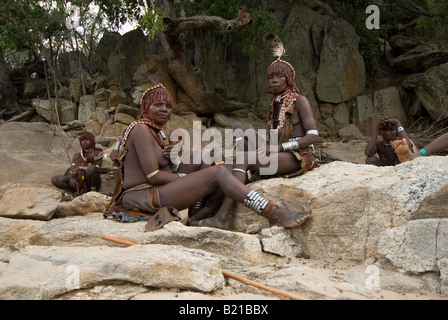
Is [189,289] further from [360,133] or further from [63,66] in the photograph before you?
[63,66]

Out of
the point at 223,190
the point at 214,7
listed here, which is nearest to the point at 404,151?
the point at 223,190

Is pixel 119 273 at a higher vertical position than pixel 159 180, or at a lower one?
lower

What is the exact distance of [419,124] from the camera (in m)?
10.5

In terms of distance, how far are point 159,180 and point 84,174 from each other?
338 centimetres

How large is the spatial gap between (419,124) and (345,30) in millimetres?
3062

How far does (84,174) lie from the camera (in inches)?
263

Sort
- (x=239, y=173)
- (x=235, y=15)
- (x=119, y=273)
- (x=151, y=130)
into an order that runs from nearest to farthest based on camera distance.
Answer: (x=119, y=273)
(x=151, y=130)
(x=239, y=173)
(x=235, y=15)

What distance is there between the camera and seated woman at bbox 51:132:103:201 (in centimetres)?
663

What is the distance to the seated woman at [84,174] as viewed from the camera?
6.63 m

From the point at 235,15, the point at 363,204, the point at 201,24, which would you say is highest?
the point at 235,15

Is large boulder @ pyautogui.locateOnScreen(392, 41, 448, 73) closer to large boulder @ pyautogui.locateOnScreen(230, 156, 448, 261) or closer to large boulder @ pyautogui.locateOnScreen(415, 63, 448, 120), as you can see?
large boulder @ pyautogui.locateOnScreen(415, 63, 448, 120)

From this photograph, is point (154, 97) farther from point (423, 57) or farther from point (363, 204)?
point (423, 57)

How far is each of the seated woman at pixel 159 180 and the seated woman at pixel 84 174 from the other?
2994mm

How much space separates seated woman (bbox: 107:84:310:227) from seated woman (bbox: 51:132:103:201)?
118 inches
